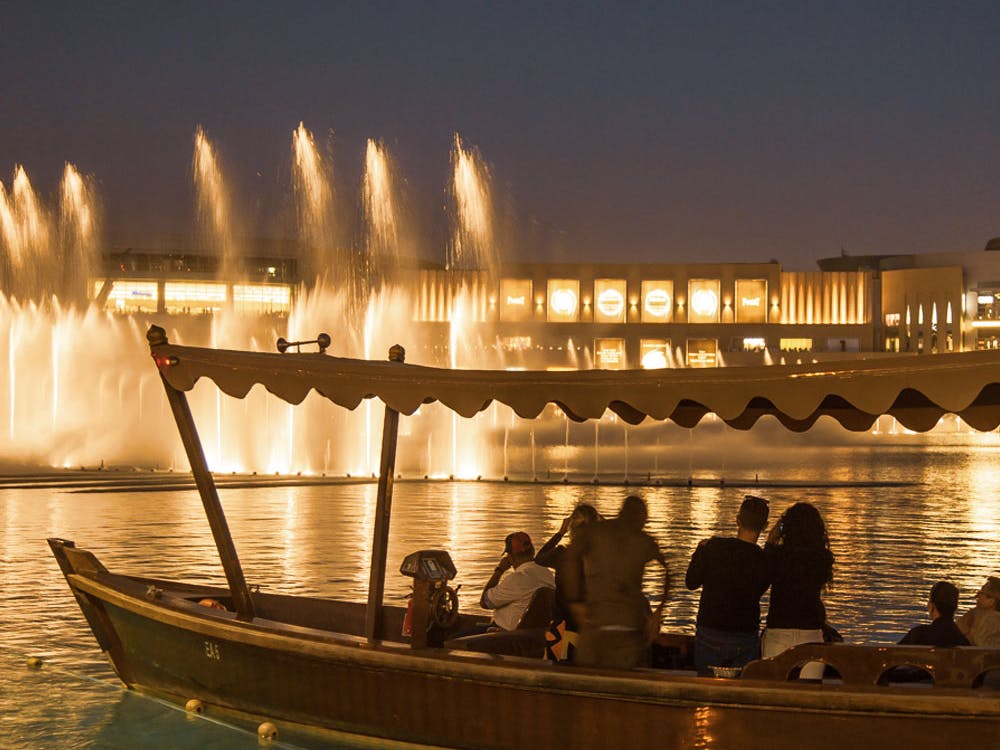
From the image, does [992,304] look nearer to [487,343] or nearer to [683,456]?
[487,343]

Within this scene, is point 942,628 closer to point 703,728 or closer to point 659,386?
point 703,728

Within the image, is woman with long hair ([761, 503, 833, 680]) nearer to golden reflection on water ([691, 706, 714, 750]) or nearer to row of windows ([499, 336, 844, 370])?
golden reflection on water ([691, 706, 714, 750])

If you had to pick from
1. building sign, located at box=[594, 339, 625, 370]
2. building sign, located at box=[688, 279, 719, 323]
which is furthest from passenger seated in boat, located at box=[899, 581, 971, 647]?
building sign, located at box=[688, 279, 719, 323]

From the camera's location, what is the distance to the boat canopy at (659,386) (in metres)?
7.78

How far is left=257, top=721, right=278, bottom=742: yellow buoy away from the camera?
977 centimetres

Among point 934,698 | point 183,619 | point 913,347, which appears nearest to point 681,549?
point 183,619

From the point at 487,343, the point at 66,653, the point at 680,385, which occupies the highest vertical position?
the point at 487,343

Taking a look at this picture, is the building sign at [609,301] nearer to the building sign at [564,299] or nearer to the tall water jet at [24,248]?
the building sign at [564,299]

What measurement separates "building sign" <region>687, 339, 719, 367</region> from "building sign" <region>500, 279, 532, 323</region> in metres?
11.2

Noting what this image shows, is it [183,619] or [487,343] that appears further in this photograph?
[487,343]

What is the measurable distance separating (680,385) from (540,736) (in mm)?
2197

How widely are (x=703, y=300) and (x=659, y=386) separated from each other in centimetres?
9062

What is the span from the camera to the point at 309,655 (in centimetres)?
931

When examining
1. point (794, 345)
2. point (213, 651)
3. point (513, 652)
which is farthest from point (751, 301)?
point (513, 652)
